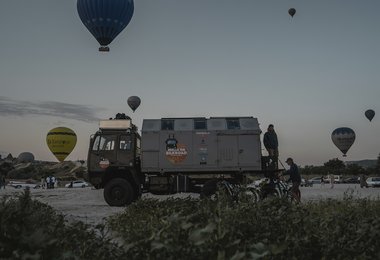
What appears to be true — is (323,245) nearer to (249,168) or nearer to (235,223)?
(235,223)

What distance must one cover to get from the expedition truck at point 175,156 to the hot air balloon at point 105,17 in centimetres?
929

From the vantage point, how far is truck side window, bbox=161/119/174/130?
1930 cm

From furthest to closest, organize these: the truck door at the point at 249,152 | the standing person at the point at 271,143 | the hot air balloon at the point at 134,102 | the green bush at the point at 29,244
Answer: the hot air balloon at the point at 134,102, the truck door at the point at 249,152, the standing person at the point at 271,143, the green bush at the point at 29,244

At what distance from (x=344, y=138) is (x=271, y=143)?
41503 mm

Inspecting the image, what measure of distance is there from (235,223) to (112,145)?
559 inches

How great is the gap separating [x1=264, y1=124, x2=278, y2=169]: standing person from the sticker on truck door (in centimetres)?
325

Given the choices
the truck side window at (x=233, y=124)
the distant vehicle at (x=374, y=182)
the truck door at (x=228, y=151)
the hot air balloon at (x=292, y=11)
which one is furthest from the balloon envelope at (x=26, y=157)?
the truck door at (x=228, y=151)

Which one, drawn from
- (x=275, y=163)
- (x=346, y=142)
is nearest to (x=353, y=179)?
(x=346, y=142)

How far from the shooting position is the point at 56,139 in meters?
48.5

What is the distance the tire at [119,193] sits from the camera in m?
18.8

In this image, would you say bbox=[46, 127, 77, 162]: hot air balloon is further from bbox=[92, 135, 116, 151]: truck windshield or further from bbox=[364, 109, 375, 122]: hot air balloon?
bbox=[364, 109, 375, 122]: hot air balloon

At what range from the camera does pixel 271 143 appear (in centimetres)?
1870

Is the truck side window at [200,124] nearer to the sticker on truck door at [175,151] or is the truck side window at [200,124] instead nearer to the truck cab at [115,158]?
the sticker on truck door at [175,151]

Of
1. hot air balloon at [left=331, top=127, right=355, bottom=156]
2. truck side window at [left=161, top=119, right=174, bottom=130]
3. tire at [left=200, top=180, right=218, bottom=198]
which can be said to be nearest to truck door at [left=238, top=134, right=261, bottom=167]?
tire at [left=200, top=180, right=218, bottom=198]
